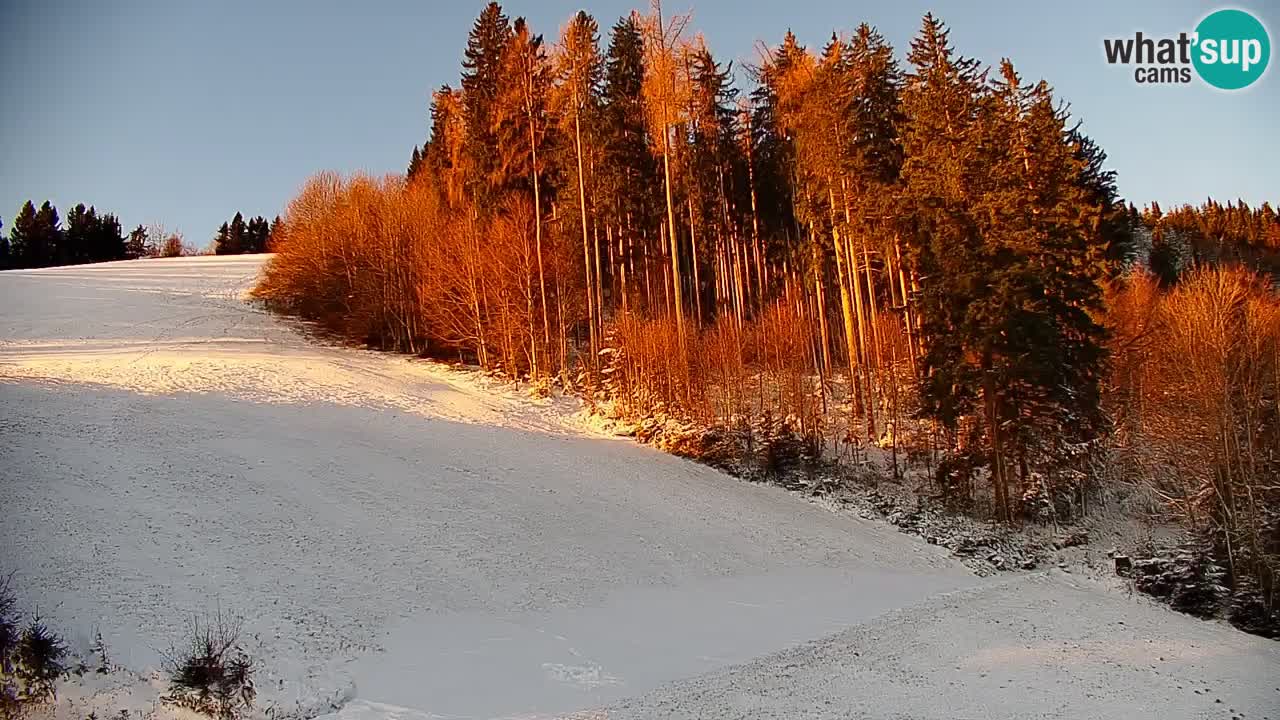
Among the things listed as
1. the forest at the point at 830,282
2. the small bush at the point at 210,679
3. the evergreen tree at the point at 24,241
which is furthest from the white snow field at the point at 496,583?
the evergreen tree at the point at 24,241

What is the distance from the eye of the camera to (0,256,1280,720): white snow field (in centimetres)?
1073

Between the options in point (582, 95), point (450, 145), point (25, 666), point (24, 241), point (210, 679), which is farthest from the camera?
point (24, 241)

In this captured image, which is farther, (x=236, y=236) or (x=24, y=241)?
(x=236, y=236)

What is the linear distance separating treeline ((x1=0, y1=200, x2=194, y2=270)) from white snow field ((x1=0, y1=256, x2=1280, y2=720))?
217 feet

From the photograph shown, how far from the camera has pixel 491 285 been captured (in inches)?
1451

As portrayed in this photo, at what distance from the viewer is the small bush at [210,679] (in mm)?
9211

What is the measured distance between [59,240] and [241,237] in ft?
86.3

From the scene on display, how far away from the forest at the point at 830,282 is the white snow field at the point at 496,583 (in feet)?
14.4

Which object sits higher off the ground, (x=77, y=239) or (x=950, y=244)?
(x=77, y=239)

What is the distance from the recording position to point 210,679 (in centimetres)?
942

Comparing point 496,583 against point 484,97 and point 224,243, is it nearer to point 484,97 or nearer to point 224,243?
point 484,97

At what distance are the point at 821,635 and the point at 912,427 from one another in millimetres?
17191

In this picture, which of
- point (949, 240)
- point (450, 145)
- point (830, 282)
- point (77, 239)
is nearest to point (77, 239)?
point (77, 239)

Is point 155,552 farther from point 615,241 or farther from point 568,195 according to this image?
point 615,241
